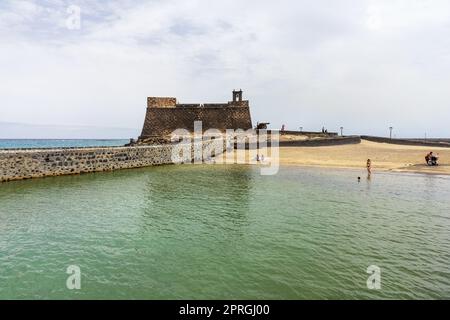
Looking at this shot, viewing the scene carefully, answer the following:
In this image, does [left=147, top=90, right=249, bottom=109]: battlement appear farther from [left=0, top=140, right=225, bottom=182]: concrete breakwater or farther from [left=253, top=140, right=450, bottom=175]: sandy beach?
[left=0, top=140, right=225, bottom=182]: concrete breakwater

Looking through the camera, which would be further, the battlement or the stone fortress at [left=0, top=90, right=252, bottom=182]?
the battlement

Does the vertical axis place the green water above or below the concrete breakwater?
below

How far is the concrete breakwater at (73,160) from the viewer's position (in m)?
16.8

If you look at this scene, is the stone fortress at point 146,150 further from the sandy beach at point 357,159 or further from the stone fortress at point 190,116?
the sandy beach at point 357,159

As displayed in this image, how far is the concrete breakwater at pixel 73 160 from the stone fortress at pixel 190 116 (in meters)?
18.7

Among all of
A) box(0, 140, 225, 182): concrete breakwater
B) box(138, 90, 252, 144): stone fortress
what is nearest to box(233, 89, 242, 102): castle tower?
box(138, 90, 252, 144): stone fortress

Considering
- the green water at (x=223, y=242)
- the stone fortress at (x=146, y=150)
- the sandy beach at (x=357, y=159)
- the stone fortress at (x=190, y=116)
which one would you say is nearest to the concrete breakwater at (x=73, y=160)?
the stone fortress at (x=146, y=150)

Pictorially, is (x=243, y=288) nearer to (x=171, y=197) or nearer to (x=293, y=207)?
(x=293, y=207)

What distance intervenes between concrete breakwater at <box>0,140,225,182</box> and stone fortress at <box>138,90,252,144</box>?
61.4 feet

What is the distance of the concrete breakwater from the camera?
16.8 meters

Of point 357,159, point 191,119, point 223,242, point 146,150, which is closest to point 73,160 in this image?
point 146,150

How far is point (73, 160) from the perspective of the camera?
19797 mm

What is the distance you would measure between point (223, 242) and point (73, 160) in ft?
52.3
